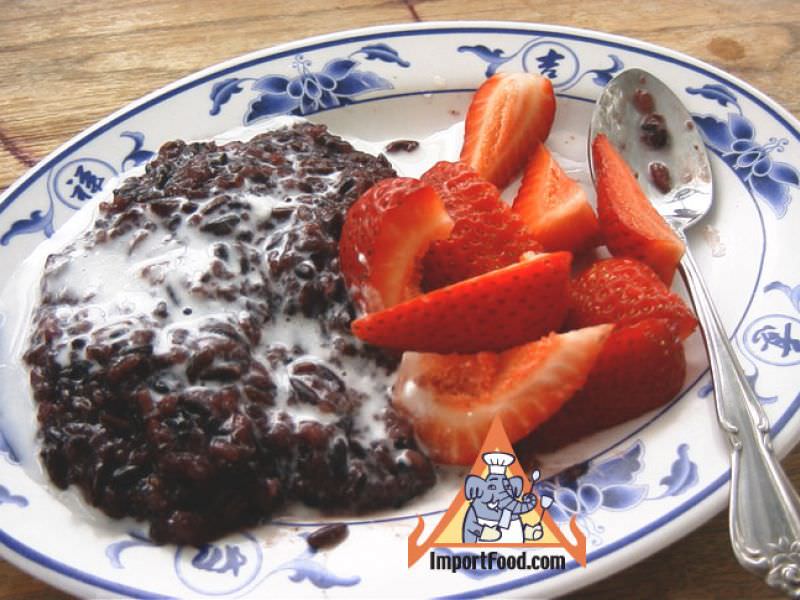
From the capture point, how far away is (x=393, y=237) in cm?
162

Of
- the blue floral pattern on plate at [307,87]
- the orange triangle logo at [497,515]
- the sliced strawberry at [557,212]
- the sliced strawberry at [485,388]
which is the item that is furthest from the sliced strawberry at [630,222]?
the blue floral pattern on plate at [307,87]

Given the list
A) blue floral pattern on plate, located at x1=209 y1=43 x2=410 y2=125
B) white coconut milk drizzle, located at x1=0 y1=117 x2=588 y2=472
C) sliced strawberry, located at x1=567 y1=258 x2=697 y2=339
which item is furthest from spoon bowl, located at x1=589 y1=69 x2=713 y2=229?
white coconut milk drizzle, located at x1=0 y1=117 x2=588 y2=472

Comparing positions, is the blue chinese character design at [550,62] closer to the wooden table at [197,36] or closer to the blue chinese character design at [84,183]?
the wooden table at [197,36]

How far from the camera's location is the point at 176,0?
2.86m

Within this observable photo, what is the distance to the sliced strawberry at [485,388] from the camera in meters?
1.48

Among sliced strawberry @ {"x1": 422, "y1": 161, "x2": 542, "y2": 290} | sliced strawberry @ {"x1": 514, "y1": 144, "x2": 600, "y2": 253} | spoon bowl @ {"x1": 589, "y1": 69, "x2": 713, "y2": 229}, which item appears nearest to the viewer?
sliced strawberry @ {"x1": 422, "y1": 161, "x2": 542, "y2": 290}

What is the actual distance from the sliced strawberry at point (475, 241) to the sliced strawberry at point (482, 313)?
0.16m

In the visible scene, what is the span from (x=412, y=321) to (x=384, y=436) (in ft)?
0.69

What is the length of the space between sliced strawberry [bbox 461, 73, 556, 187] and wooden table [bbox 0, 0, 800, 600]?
2.02 feet

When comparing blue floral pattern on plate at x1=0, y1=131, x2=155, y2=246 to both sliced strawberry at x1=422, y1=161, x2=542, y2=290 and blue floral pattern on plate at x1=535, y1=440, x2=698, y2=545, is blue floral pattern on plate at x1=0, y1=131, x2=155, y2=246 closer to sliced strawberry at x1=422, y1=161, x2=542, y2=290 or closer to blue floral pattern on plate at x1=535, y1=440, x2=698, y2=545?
sliced strawberry at x1=422, y1=161, x2=542, y2=290

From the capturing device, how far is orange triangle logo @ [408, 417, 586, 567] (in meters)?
1.36

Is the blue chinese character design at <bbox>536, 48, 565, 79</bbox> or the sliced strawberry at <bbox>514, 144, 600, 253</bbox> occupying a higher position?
the blue chinese character design at <bbox>536, 48, 565, 79</bbox>

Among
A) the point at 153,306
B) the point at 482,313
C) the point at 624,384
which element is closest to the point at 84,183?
the point at 153,306

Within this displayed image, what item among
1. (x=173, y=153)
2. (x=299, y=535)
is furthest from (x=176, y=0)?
(x=299, y=535)
